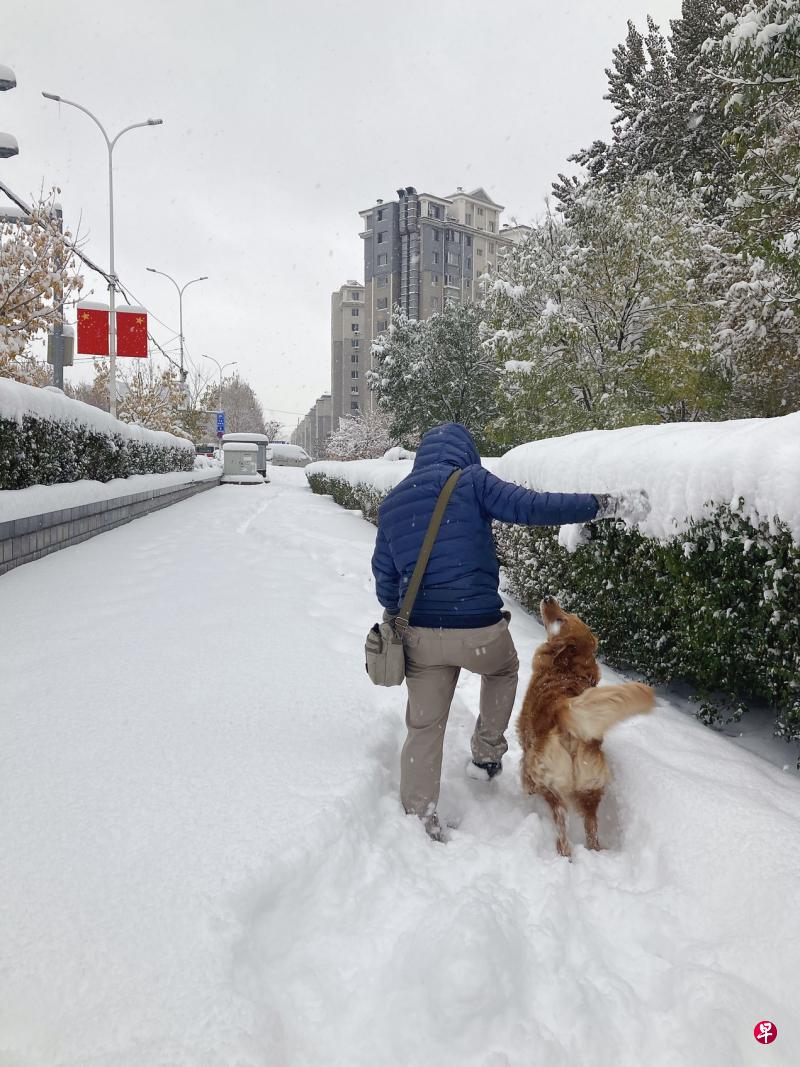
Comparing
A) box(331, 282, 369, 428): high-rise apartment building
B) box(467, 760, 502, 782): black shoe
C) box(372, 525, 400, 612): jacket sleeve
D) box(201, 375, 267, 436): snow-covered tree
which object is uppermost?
box(331, 282, 369, 428): high-rise apartment building

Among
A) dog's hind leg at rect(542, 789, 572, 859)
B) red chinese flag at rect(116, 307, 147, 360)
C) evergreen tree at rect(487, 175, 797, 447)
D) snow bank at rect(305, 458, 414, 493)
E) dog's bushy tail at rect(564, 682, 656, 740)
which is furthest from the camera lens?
red chinese flag at rect(116, 307, 147, 360)

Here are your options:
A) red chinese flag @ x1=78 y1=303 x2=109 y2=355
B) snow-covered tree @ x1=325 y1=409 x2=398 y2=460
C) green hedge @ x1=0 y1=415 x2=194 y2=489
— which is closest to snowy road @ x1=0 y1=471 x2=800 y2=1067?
green hedge @ x1=0 y1=415 x2=194 y2=489

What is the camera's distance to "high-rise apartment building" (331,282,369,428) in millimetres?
95438

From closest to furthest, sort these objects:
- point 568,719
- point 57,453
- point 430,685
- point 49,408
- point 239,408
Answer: point 568,719, point 430,685, point 49,408, point 57,453, point 239,408

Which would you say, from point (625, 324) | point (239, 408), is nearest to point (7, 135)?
point (625, 324)

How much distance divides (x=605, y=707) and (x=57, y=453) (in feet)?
25.3

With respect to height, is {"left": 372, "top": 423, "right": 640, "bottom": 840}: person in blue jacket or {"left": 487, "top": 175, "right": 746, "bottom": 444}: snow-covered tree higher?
{"left": 487, "top": 175, "right": 746, "bottom": 444}: snow-covered tree

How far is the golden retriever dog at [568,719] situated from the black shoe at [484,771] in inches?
13.9

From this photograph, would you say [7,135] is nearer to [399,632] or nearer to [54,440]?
[54,440]

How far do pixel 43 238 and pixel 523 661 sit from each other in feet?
37.5

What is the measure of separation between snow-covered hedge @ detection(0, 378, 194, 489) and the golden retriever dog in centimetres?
594

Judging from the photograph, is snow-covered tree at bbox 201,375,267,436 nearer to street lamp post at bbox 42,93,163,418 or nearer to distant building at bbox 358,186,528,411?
distant building at bbox 358,186,528,411

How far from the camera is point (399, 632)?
108 inches

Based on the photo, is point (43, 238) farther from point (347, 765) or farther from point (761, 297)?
point (761, 297)
